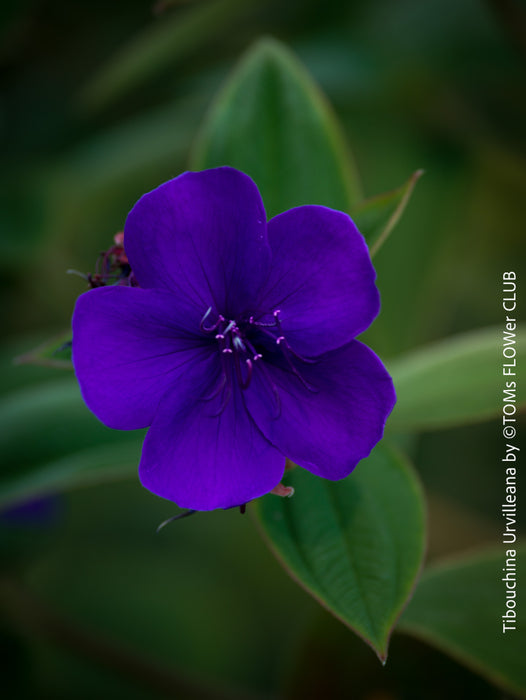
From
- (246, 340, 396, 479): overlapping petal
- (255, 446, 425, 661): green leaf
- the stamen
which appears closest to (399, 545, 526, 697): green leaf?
(255, 446, 425, 661): green leaf

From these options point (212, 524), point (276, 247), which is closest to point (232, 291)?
point (276, 247)

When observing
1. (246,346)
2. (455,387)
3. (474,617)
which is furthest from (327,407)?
(474,617)

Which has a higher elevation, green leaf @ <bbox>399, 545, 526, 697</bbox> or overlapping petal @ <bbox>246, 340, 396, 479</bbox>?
overlapping petal @ <bbox>246, 340, 396, 479</bbox>

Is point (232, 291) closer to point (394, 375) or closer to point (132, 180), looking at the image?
point (394, 375)

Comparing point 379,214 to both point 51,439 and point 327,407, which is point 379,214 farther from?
point 51,439

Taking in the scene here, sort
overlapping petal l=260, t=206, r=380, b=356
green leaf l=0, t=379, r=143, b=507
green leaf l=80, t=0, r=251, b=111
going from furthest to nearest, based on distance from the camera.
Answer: green leaf l=80, t=0, r=251, b=111
green leaf l=0, t=379, r=143, b=507
overlapping petal l=260, t=206, r=380, b=356

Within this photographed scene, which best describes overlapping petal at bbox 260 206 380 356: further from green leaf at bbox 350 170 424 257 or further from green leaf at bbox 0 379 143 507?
green leaf at bbox 0 379 143 507
